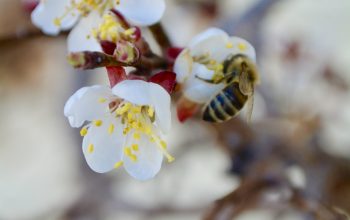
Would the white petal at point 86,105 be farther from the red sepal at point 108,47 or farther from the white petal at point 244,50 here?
the white petal at point 244,50

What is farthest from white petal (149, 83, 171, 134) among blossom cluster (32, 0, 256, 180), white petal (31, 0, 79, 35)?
white petal (31, 0, 79, 35)

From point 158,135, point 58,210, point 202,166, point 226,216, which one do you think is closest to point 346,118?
point 202,166

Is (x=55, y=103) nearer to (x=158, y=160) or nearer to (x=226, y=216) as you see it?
(x=226, y=216)

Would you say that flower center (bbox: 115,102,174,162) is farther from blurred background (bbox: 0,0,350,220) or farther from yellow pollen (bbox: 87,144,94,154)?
blurred background (bbox: 0,0,350,220)

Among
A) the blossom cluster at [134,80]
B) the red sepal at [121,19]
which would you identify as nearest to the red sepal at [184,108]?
the blossom cluster at [134,80]

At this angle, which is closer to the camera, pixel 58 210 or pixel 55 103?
pixel 58 210

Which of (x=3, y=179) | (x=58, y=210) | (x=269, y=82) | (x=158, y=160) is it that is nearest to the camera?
(x=158, y=160)
